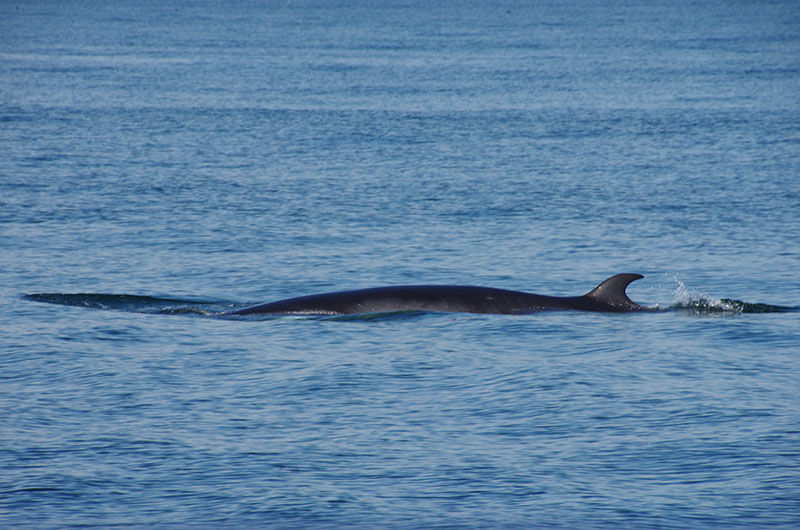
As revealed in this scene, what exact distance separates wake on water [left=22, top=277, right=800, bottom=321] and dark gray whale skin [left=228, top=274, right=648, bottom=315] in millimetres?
623

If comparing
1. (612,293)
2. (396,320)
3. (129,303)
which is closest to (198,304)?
(129,303)

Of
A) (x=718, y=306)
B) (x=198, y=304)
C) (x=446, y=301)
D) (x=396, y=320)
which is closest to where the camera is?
(x=396, y=320)

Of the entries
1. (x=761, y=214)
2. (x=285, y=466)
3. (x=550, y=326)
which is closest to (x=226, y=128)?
(x=761, y=214)

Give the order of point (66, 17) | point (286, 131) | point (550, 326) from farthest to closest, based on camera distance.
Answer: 1. point (66, 17)
2. point (286, 131)
3. point (550, 326)

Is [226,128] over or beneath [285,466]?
over

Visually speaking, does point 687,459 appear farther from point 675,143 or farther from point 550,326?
point 675,143

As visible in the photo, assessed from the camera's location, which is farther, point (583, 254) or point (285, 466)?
point (583, 254)

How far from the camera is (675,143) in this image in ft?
129

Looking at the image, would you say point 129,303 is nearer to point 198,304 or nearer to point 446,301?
point 198,304

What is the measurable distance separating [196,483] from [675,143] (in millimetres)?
31166

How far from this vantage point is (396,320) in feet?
53.7

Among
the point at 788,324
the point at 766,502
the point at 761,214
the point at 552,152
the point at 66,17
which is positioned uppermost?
the point at 66,17

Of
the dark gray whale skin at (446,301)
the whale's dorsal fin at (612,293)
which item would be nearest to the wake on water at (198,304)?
the dark gray whale skin at (446,301)

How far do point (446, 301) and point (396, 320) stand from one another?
780 mm
